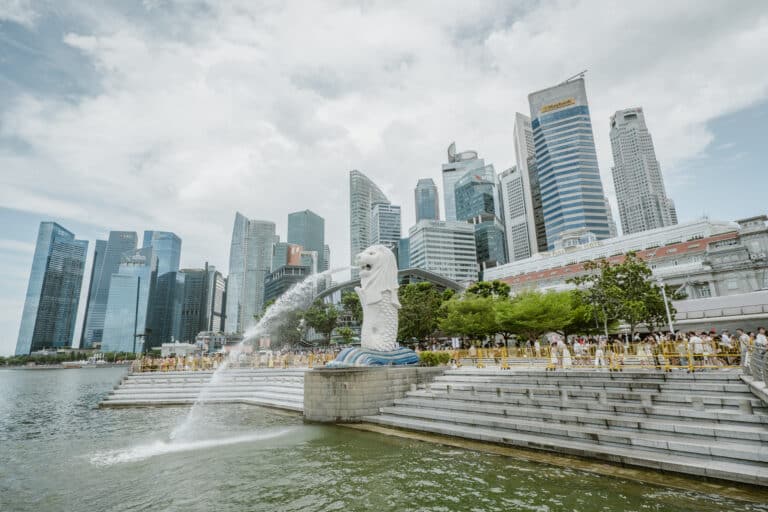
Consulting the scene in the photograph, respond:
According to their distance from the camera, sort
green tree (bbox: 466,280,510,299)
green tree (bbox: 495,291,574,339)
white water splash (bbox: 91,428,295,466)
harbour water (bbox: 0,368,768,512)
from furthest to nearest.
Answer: green tree (bbox: 466,280,510,299), green tree (bbox: 495,291,574,339), white water splash (bbox: 91,428,295,466), harbour water (bbox: 0,368,768,512)

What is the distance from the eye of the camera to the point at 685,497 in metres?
6.41

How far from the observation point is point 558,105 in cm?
12700

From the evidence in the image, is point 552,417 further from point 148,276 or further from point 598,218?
point 148,276

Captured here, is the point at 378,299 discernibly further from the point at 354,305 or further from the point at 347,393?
the point at 354,305

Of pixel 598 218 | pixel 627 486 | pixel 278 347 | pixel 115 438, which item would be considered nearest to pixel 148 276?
pixel 278 347

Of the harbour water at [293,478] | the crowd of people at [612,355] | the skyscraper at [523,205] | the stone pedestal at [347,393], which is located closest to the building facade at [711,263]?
the crowd of people at [612,355]

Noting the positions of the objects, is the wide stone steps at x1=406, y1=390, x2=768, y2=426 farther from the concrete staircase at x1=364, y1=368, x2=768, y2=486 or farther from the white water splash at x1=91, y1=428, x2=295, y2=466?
the white water splash at x1=91, y1=428, x2=295, y2=466

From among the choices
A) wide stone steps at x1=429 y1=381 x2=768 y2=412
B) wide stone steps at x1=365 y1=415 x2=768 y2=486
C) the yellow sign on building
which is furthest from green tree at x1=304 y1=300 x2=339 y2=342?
the yellow sign on building

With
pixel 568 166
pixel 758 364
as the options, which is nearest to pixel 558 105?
pixel 568 166

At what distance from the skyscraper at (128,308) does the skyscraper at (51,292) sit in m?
19.0

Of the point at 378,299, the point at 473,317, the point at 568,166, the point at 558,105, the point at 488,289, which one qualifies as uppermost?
the point at 558,105

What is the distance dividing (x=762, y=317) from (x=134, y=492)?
140 feet

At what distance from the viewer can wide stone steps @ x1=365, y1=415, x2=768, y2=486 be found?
270 inches

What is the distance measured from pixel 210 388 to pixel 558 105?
13675 cm
